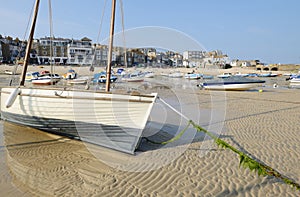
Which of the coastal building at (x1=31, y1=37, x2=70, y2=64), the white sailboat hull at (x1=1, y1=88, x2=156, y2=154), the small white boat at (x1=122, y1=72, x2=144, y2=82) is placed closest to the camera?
the white sailboat hull at (x1=1, y1=88, x2=156, y2=154)

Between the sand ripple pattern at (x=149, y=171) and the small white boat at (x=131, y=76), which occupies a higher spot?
the small white boat at (x=131, y=76)

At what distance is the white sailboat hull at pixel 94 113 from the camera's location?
5.64 m

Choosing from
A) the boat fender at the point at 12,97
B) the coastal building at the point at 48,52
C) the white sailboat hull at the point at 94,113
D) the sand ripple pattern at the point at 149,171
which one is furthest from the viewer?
the coastal building at the point at 48,52

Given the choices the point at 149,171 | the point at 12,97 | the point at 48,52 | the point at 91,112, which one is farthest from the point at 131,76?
the point at 48,52

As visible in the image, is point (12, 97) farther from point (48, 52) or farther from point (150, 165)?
point (48, 52)

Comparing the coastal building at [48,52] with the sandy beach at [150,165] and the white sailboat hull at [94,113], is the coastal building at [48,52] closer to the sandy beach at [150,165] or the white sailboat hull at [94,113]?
the white sailboat hull at [94,113]

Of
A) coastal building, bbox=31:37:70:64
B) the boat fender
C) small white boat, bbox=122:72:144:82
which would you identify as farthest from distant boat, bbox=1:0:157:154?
coastal building, bbox=31:37:70:64

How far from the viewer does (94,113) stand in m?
5.91

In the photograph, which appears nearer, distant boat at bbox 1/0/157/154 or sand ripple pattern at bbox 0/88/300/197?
sand ripple pattern at bbox 0/88/300/197

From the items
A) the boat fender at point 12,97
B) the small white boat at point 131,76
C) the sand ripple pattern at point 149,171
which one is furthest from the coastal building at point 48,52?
the sand ripple pattern at point 149,171

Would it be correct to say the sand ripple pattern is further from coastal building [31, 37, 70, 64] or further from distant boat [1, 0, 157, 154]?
coastal building [31, 37, 70, 64]

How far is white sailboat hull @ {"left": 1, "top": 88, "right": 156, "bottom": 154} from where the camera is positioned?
18.5ft

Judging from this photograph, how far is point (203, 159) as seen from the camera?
17.7ft

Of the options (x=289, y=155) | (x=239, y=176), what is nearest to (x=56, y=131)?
(x=239, y=176)
